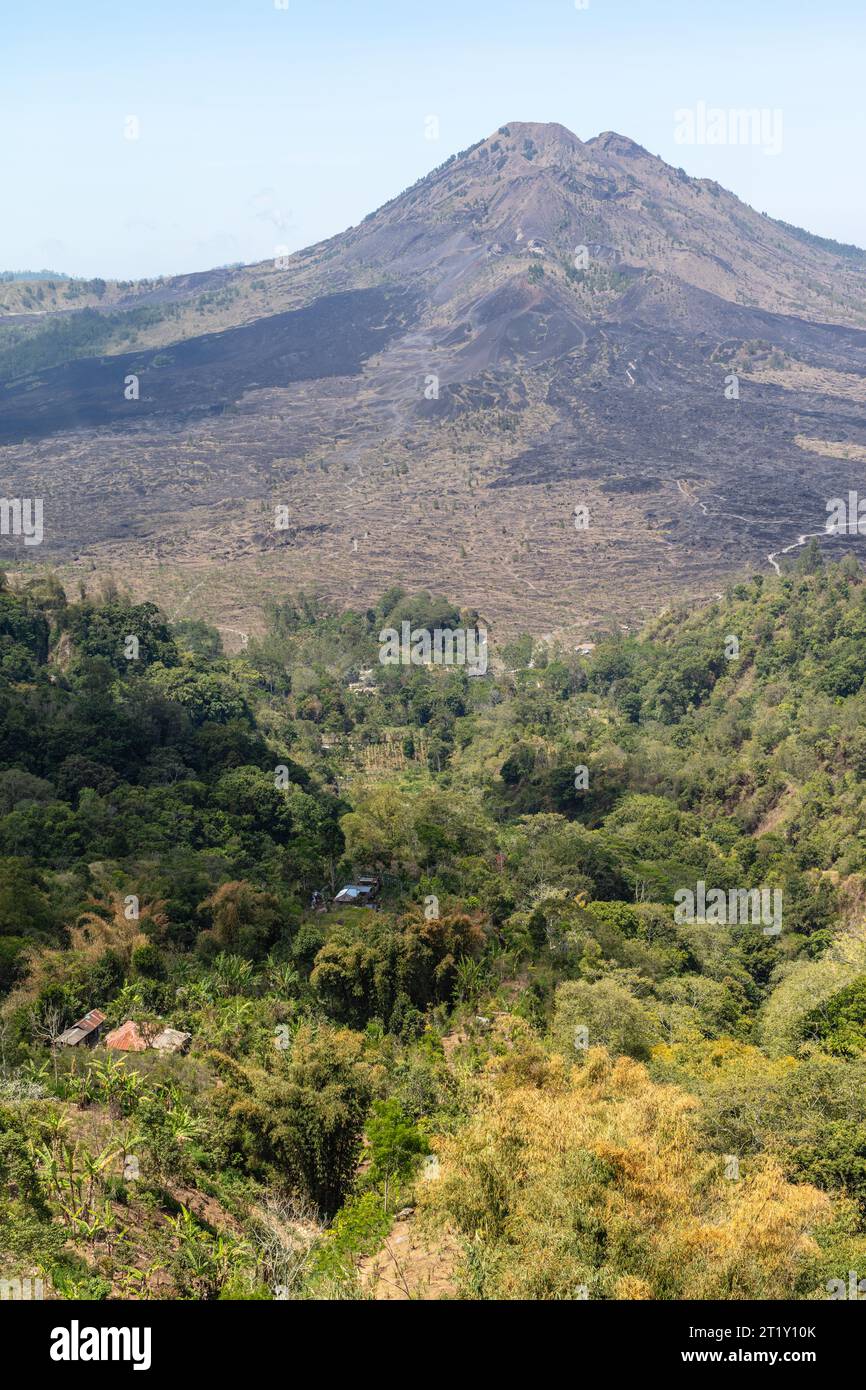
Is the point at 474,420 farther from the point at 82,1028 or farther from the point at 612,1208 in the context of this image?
the point at 612,1208

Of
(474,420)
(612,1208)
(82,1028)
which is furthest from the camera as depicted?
(474,420)

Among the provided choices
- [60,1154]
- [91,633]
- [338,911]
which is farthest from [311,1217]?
[91,633]

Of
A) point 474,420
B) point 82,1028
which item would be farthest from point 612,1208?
point 474,420

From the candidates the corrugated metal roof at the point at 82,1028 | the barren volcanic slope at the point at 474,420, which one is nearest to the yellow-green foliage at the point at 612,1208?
the corrugated metal roof at the point at 82,1028

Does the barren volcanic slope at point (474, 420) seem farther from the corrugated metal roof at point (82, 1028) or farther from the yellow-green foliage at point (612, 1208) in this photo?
the yellow-green foliage at point (612, 1208)

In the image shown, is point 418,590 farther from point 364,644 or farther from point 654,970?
point 654,970

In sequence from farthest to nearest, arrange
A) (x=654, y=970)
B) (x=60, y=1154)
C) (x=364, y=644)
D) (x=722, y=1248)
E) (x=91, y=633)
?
(x=364, y=644)
(x=91, y=633)
(x=654, y=970)
(x=60, y=1154)
(x=722, y=1248)

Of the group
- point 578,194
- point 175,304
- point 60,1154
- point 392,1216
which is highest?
point 578,194

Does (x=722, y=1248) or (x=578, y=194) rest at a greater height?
(x=578, y=194)
